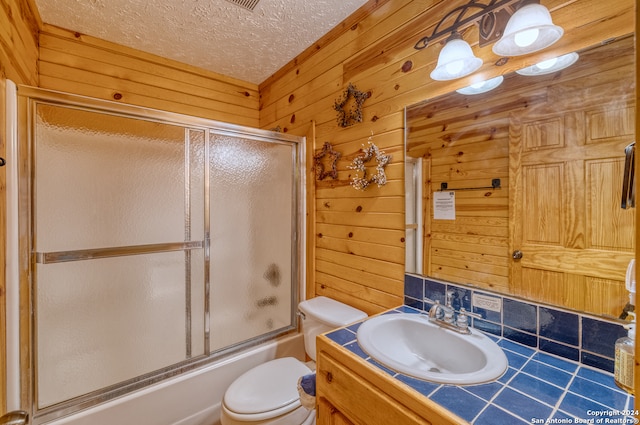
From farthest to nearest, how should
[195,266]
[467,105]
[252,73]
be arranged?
[252,73] → [195,266] → [467,105]

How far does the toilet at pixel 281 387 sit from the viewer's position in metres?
1.22

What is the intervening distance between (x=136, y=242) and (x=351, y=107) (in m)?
1.41

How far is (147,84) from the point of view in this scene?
201cm

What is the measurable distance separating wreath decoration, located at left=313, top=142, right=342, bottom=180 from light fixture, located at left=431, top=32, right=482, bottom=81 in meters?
0.74

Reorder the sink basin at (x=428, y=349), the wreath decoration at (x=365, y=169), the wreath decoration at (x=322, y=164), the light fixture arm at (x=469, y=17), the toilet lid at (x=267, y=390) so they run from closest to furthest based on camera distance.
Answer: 1. the sink basin at (x=428, y=349)
2. the light fixture arm at (x=469, y=17)
3. the toilet lid at (x=267, y=390)
4. the wreath decoration at (x=365, y=169)
5. the wreath decoration at (x=322, y=164)

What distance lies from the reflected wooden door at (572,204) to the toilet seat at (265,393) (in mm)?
1117

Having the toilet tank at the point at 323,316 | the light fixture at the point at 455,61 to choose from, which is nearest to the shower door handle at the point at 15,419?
the toilet tank at the point at 323,316

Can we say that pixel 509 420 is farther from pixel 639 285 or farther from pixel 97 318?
pixel 97 318

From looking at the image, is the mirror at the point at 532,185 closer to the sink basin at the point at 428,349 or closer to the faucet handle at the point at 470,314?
the faucet handle at the point at 470,314

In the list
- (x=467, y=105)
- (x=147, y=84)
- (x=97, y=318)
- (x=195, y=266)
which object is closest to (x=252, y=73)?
(x=147, y=84)

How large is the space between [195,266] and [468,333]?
1.43 metres

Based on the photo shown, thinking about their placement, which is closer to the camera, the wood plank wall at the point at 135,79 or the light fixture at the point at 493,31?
the light fixture at the point at 493,31

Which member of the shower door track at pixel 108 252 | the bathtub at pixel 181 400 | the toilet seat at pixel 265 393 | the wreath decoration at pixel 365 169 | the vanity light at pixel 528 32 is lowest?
the bathtub at pixel 181 400

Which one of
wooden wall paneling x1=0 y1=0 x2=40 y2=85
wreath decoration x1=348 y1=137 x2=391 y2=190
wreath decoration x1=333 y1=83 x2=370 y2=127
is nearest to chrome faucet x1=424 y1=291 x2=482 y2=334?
wreath decoration x1=348 y1=137 x2=391 y2=190
